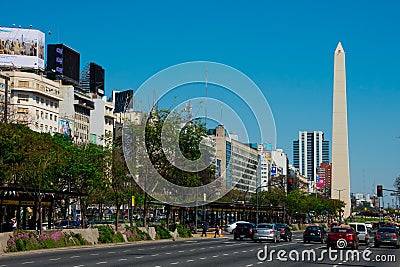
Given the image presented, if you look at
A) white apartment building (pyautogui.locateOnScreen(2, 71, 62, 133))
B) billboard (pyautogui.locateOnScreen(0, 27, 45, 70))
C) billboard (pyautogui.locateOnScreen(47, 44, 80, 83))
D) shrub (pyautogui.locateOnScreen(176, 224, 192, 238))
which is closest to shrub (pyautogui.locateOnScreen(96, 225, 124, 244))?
shrub (pyautogui.locateOnScreen(176, 224, 192, 238))

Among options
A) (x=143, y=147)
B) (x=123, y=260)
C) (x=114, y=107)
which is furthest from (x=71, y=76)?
(x=123, y=260)

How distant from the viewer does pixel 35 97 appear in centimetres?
12812

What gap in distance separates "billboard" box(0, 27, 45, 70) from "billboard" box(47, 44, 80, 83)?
4598mm

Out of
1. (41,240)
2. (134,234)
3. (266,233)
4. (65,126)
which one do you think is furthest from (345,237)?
(65,126)

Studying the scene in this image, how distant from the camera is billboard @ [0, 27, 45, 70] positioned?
116 meters

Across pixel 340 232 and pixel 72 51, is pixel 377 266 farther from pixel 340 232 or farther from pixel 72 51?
pixel 72 51

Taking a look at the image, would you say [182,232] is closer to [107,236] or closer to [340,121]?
[107,236]

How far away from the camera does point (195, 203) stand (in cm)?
7000

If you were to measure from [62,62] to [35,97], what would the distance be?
10.4m

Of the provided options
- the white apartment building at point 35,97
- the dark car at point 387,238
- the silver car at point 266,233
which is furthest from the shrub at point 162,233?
the white apartment building at point 35,97

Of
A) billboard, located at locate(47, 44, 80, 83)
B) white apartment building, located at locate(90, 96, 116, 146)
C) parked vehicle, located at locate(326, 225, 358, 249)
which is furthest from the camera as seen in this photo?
white apartment building, located at locate(90, 96, 116, 146)

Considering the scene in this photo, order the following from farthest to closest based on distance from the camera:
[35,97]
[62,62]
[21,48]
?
[62,62], [35,97], [21,48]

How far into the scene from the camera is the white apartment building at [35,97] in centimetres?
12385

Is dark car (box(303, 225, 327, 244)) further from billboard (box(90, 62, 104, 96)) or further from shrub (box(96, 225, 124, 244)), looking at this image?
billboard (box(90, 62, 104, 96))
